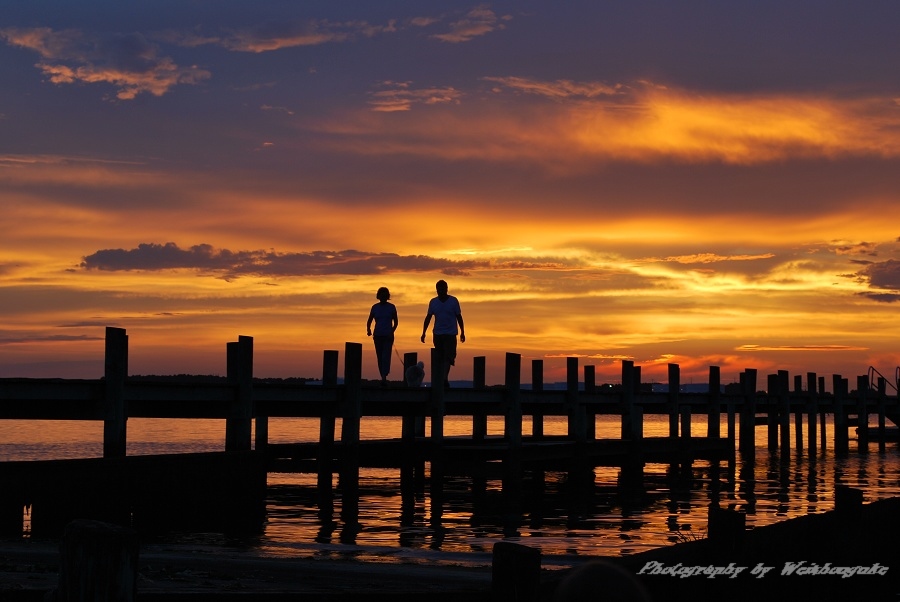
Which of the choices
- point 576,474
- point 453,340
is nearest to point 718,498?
point 576,474

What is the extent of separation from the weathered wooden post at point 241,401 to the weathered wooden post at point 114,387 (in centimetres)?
257

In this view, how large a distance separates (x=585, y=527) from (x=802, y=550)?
8577 millimetres

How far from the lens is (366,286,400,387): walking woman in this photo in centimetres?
2012

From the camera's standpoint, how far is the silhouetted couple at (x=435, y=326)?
20.2m

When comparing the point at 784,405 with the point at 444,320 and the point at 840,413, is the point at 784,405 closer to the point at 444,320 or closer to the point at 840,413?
the point at 840,413

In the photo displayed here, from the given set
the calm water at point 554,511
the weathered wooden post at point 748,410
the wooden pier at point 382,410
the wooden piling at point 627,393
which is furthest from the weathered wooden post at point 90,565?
the weathered wooden post at point 748,410

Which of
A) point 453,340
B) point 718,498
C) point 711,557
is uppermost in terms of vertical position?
point 453,340

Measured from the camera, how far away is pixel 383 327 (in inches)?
794

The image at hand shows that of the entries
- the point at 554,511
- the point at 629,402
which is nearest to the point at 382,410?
the point at 554,511

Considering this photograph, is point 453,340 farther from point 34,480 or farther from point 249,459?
point 34,480

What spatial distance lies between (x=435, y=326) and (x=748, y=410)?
18006 mm

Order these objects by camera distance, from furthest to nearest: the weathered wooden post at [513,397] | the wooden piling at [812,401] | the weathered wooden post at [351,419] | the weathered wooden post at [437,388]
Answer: the wooden piling at [812,401]
the weathered wooden post at [513,397]
the weathered wooden post at [437,388]
the weathered wooden post at [351,419]

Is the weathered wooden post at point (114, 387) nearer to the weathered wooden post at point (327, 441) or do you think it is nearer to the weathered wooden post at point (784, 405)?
the weathered wooden post at point (327, 441)

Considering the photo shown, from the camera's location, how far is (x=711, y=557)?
693cm
